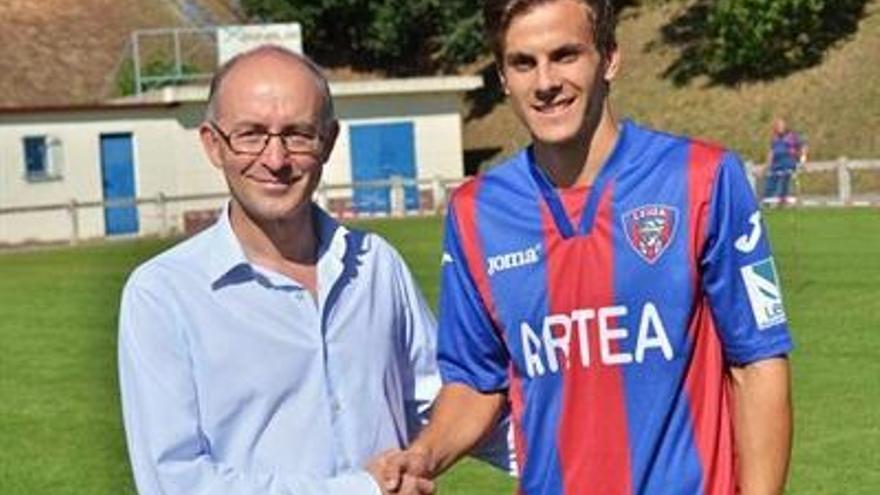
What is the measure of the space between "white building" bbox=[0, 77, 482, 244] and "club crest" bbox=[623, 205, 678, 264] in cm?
4085

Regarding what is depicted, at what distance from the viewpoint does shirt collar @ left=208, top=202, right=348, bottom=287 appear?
3.96 m

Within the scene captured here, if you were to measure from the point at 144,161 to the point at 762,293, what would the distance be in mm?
45097

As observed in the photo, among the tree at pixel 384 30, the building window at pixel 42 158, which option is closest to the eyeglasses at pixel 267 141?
the building window at pixel 42 158

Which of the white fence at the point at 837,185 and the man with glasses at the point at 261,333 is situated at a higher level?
the man with glasses at the point at 261,333

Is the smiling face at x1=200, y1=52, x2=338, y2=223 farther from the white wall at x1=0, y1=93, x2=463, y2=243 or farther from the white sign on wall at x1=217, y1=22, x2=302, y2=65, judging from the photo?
the white sign on wall at x1=217, y1=22, x2=302, y2=65

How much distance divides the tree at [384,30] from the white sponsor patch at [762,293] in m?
58.5

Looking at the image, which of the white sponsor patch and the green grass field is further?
the green grass field

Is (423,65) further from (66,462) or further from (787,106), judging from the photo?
(66,462)

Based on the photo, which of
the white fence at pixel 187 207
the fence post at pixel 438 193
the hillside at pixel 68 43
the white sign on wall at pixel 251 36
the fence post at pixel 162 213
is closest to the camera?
the white fence at pixel 187 207

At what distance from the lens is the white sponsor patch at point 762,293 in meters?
3.83

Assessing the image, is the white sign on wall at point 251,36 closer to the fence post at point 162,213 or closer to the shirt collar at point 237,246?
the fence post at point 162,213

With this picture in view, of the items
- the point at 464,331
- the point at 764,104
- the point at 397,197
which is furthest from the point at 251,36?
the point at 464,331

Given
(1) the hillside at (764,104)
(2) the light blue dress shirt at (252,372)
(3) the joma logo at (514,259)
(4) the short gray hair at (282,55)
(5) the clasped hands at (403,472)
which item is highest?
(4) the short gray hair at (282,55)

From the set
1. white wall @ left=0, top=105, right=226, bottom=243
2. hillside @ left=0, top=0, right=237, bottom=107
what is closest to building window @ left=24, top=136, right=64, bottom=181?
white wall @ left=0, top=105, right=226, bottom=243
